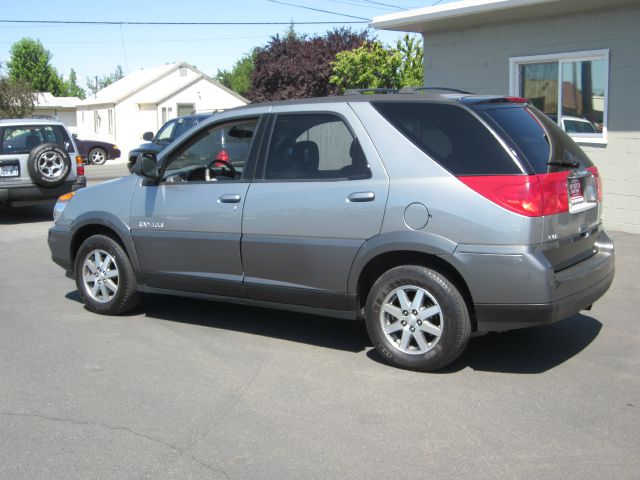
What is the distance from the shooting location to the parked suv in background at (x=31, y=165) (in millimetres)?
13055

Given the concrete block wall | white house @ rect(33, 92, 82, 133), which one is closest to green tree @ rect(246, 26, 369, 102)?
white house @ rect(33, 92, 82, 133)

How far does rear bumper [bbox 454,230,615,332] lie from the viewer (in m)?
4.85

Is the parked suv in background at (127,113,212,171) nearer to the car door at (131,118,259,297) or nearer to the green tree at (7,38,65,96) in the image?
the car door at (131,118,259,297)

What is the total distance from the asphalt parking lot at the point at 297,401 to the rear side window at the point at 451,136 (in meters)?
1.44

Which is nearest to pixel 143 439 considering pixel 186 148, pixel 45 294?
pixel 186 148

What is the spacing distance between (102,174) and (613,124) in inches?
799

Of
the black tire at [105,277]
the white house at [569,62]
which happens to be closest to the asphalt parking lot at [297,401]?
the black tire at [105,277]

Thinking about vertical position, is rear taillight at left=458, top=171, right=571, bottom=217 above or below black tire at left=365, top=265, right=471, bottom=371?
above

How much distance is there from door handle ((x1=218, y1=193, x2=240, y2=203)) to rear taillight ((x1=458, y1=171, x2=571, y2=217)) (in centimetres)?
188

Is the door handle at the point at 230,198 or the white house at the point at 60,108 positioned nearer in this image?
the door handle at the point at 230,198

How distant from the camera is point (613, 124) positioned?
37.0 ft

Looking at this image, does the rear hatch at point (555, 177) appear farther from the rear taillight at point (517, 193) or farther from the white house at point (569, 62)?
the white house at point (569, 62)

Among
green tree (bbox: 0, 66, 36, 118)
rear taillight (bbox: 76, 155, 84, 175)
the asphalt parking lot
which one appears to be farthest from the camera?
green tree (bbox: 0, 66, 36, 118)

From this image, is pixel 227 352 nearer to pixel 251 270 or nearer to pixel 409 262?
pixel 251 270
